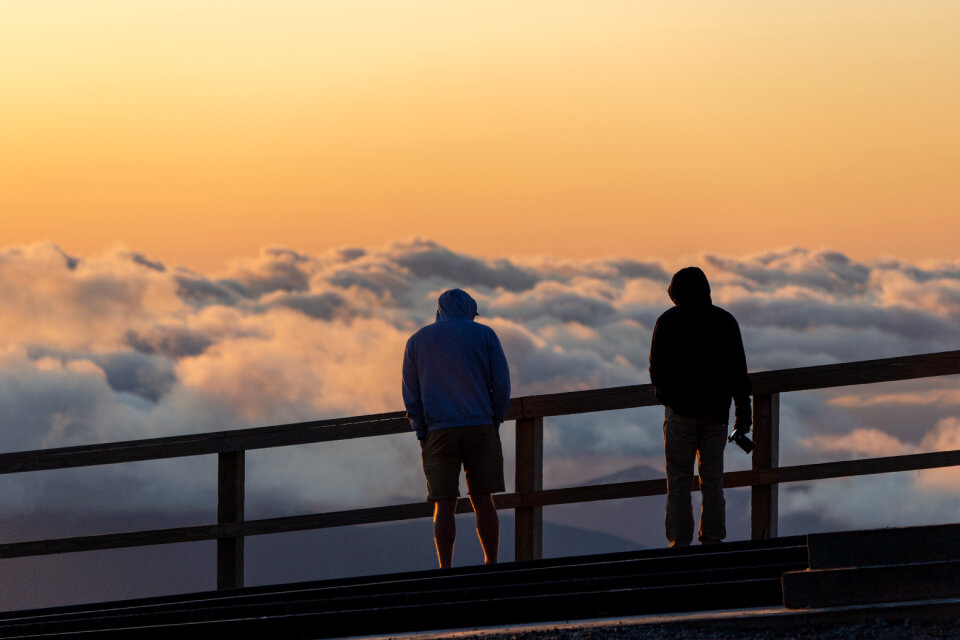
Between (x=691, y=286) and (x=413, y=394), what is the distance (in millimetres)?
1746

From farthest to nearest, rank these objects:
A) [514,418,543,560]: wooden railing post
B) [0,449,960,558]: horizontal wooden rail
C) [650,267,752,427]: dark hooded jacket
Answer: [514,418,543,560]: wooden railing post, [650,267,752,427]: dark hooded jacket, [0,449,960,558]: horizontal wooden rail

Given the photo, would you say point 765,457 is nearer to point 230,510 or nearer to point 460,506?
point 460,506

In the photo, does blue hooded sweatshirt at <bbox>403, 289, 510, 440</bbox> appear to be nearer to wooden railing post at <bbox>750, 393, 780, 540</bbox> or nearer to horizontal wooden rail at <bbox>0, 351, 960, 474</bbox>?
horizontal wooden rail at <bbox>0, 351, 960, 474</bbox>

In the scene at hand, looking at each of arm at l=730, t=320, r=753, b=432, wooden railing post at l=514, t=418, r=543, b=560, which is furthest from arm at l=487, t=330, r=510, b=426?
arm at l=730, t=320, r=753, b=432

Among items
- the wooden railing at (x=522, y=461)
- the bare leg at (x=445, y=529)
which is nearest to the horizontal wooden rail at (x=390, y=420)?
the wooden railing at (x=522, y=461)

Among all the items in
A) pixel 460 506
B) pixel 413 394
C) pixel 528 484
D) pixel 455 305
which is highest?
pixel 455 305

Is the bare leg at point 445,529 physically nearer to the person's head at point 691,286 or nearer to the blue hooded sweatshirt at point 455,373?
the blue hooded sweatshirt at point 455,373

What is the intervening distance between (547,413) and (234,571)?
2291 millimetres

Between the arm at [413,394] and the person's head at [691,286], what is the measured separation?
1.59 metres

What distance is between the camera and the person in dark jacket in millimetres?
9000

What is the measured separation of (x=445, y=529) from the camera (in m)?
9.17

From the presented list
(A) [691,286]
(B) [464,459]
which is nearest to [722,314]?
(A) [691,286]

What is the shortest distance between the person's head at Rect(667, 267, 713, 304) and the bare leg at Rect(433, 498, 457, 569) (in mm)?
1795

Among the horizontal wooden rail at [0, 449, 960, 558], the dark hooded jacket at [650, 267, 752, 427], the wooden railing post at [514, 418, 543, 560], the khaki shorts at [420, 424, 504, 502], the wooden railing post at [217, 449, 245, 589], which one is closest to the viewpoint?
the horizontal wooden rail at [0, 449, 960, 558]
